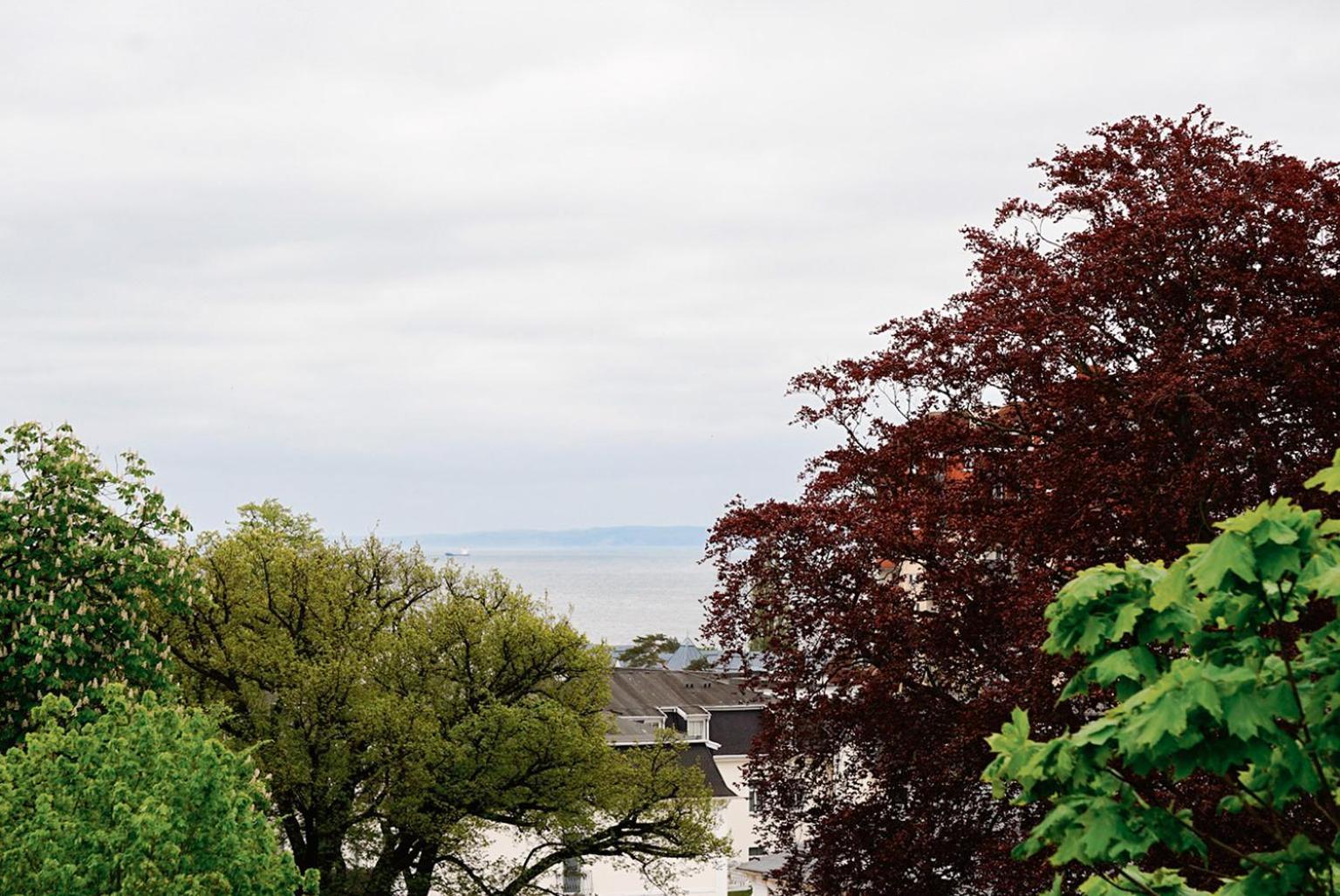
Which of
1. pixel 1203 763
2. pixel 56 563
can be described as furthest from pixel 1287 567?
pixel 56 563

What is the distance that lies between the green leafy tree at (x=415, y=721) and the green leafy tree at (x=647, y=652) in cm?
7966

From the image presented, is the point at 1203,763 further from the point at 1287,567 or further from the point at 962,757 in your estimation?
the point at 962,757

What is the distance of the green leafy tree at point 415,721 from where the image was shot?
29172mm

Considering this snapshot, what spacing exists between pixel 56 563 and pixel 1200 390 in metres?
18.7

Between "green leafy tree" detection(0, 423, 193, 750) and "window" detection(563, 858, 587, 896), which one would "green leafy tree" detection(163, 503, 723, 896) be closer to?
"green leafy tree" detection(0, 423, 193, 750)

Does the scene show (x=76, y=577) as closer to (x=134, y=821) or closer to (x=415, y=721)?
(x=415, y=721)

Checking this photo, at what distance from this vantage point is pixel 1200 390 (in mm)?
14734

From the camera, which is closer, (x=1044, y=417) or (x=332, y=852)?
(x=1044, y=417)

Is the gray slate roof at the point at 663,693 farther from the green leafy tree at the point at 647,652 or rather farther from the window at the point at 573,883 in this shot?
the green leafy tree at the point at 647,652

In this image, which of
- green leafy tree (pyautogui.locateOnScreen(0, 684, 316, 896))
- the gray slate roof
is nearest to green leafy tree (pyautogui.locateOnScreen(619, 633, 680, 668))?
the gray slate roof

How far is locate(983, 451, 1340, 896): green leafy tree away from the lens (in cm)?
574

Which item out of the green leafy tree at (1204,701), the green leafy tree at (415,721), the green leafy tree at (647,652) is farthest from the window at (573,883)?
the green leafy tree at (647,652)

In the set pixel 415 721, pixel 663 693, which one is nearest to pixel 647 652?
pixel 663 693

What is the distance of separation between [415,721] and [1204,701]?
25110 mm
